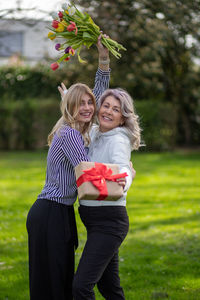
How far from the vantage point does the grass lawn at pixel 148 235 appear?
4.59 meters

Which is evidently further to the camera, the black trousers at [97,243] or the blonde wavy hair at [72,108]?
the blonde wavy hair at [72,108]

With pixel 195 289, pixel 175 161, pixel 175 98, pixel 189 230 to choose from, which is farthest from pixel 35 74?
pixel 195 289

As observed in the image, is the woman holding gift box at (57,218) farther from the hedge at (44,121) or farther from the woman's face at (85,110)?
the hedge at (44,121)

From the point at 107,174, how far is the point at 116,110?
23.4 inches

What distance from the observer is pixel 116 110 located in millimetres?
3205

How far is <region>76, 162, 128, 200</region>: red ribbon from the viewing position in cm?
275

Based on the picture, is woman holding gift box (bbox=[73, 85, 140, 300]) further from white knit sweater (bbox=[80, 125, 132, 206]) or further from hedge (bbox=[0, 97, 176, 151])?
hedge (bbox=[0, 97, 176, 151])

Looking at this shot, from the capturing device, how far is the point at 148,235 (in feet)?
21.3

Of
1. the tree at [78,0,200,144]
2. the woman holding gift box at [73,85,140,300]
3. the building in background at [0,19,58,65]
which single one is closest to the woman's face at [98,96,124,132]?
the woman holding gift box at [73,85,140,300]

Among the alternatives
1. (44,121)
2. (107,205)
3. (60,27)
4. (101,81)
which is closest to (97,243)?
(107,205)

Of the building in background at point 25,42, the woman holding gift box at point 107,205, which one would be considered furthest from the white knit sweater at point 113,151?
the building in background at point 25,42

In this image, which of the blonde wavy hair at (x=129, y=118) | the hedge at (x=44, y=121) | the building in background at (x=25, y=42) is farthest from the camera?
the hedge at (x=44, y=121)

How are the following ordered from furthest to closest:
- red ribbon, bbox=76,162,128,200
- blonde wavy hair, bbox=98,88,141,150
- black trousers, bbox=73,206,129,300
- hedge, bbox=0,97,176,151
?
hedge, bbox=0,97,176,151 < blonde wavy hair, bbox=98,88,141,150 < black trousers, bbox=73,206,129,300 < red ribbon, bbox=76,162,128,200

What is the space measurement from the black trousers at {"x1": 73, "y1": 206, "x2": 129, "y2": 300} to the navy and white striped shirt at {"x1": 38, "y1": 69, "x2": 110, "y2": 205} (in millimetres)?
152
